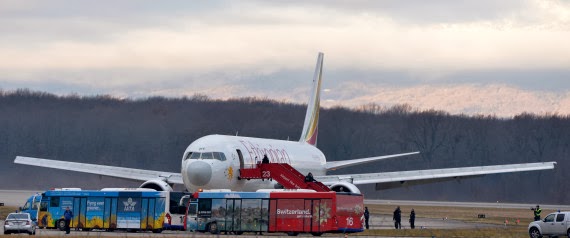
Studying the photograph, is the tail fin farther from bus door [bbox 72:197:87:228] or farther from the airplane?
bus door [bbox 72:197:87:228]

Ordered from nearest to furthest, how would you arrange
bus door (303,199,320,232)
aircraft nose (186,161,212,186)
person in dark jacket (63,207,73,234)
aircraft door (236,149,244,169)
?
person in dark jacket (63,207,73,234), bus door (303,199,320,232), aircraft nose (186,161,212,186), aircraft door (236,149,244,169)

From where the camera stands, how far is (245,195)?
198 ft

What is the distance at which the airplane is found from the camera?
68.6 meters

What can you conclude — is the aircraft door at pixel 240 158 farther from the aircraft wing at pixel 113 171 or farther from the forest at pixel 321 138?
the forest at pixel 321 138

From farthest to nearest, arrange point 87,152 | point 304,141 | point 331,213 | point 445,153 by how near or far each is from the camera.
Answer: point 445,153 → point 87,152 → point 304,141 → point 331,213

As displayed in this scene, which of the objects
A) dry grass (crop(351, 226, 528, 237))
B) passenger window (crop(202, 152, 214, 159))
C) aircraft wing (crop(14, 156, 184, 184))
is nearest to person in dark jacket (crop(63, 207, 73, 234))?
passenger window (crop(202, 152, 214, 159))

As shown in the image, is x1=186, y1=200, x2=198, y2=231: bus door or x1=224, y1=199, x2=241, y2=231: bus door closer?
x1=224, y1=199, x2=241, y2=231: bus door

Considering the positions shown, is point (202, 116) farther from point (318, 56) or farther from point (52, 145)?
point (318, 56)

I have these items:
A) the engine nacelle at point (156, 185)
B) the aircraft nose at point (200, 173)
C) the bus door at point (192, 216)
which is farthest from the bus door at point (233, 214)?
the engine nacelle at point (156, 185)

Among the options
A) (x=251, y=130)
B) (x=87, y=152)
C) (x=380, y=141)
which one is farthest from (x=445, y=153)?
(x=87, y=152)

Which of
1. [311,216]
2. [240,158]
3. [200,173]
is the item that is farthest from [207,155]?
[311,216]

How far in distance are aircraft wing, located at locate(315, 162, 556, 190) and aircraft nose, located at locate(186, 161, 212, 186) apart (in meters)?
11.9

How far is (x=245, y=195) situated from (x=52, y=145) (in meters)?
118

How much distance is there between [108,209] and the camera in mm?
63281
